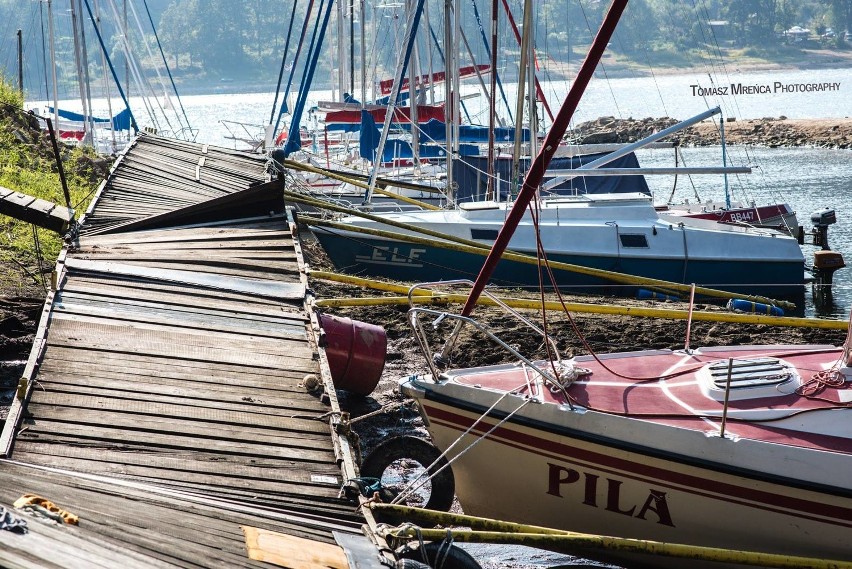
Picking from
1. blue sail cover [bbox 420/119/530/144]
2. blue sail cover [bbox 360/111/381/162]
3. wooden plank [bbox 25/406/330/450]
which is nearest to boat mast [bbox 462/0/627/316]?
wooden plank [bbox 25/406/330/450]

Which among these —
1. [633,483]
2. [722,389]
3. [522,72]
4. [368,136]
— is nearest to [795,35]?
[368,136]

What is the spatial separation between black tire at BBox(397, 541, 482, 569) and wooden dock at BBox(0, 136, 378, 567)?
0.41 metres

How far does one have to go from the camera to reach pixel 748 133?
253ft

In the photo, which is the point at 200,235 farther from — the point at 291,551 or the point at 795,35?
the point at 795,35

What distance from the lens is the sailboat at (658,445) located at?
8.74m

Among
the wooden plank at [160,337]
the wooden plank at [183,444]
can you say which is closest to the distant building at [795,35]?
the wooden plank at [160,337]

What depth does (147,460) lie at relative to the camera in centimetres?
774

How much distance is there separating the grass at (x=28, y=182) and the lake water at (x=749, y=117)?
512 cm

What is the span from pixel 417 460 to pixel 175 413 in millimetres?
2567

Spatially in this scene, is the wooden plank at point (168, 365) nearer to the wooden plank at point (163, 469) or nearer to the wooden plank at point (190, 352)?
the wooden plank at point (190, 352)

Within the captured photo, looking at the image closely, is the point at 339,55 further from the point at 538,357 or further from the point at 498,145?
the point at 538,357

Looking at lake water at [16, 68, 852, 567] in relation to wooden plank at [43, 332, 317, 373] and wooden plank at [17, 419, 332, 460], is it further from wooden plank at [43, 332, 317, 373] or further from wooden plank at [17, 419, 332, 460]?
wooden plank at [17, 419, 332, 460]

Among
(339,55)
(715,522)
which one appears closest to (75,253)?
(715,522)

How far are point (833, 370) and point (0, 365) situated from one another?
9.10 m
